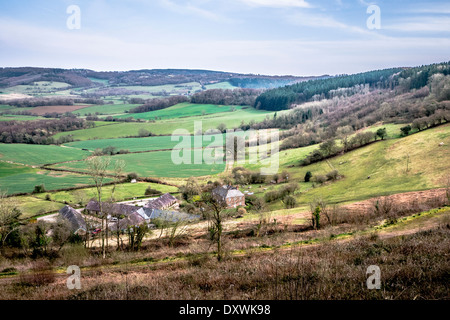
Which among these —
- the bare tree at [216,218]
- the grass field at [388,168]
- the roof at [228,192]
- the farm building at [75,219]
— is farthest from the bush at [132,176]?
the bare tree at [216,218]

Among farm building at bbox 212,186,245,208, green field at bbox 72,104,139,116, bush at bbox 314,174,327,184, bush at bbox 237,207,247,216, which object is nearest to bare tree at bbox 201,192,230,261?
bush at bbox 237,207,247,216

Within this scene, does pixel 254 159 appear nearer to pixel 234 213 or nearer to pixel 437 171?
pixel 234 213

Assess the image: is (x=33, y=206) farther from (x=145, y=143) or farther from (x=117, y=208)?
(x=145, y=143)

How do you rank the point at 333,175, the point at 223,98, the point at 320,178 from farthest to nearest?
the point at 223,98, the point at 320,178, the point at 333,175

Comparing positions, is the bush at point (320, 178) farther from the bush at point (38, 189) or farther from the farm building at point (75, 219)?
the bush at point (38, 189)

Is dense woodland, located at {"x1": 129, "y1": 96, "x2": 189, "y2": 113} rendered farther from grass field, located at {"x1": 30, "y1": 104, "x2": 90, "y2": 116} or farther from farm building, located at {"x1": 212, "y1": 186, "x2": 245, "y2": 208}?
farm building, located at {"x1": 212, "y1": 186, "x2": 245, "y2": 208}

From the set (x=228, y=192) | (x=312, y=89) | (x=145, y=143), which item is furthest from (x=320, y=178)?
(x=312, y=89)
